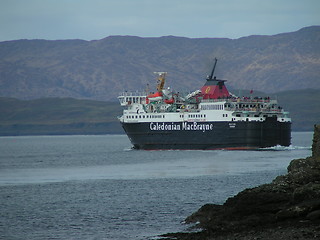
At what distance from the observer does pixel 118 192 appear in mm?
43531

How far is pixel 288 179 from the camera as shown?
3002 centimetres

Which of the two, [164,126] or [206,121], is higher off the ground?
[206,121]

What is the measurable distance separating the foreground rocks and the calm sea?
181cm

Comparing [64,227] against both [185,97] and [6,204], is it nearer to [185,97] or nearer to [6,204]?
[6,204]

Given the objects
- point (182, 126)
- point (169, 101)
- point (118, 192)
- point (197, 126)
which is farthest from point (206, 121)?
point (118, 192)

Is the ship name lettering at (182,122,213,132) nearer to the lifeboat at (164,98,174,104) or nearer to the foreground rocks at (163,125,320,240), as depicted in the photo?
the lifeboat at (164,98,174,104)

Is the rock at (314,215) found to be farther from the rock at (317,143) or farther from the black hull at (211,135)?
the black hull at (211,135)

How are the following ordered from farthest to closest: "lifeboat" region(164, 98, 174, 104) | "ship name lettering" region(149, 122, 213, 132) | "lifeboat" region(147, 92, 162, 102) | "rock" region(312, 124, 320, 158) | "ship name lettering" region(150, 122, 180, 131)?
"lifeboat" region(147, 92, 162, 102) → "lifeboat" region(164, 98, 174, 104) → "ship name lettering" region(150, 122, 180, 131) → "ship name lettering" region(149, 122, 213, 132) → "rock" region(312, 124, 320, 158)

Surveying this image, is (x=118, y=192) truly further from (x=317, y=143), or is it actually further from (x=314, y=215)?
(x=314, y=215)

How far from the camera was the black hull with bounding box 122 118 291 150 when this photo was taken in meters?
83.5

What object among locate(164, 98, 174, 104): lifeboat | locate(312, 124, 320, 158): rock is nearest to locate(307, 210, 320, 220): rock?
locate(312, 124, 320, 158): rock

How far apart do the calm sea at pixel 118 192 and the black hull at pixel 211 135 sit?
8.59 metres

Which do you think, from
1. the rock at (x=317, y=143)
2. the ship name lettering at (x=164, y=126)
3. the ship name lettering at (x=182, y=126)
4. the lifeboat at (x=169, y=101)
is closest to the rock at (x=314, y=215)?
the rock at (x=317, y=143)

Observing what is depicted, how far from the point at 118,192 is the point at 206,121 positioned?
4388cm
